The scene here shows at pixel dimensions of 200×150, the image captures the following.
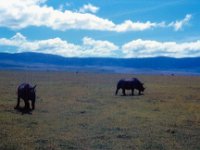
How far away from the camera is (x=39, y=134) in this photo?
53.9 feet

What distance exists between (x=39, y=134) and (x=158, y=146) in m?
4.82

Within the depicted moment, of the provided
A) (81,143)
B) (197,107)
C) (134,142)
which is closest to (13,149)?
(81,143)

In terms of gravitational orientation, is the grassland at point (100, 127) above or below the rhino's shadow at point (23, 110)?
below

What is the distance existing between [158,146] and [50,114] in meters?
8.76

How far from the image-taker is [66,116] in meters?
21.4

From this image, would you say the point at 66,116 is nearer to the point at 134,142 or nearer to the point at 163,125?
the point at 163,125

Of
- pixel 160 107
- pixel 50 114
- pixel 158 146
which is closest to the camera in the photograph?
pixel 158 146

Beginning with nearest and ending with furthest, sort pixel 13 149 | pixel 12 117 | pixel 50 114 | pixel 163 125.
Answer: pixel 13 149
pixel 163 125
pixel 12 117
pixel 50 114

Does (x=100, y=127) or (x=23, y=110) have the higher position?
(x=23, y=110)

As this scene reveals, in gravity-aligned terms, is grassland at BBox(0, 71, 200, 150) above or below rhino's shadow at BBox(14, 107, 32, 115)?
below

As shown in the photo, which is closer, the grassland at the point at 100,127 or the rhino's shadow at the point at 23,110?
the grassland at the point at 100,127

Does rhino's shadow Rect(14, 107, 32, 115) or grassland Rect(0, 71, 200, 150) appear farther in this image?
rhino's shadow Rect(14, 107, 32, 115)

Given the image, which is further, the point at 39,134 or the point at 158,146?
the point at 39,134

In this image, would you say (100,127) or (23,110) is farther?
(23,110)
